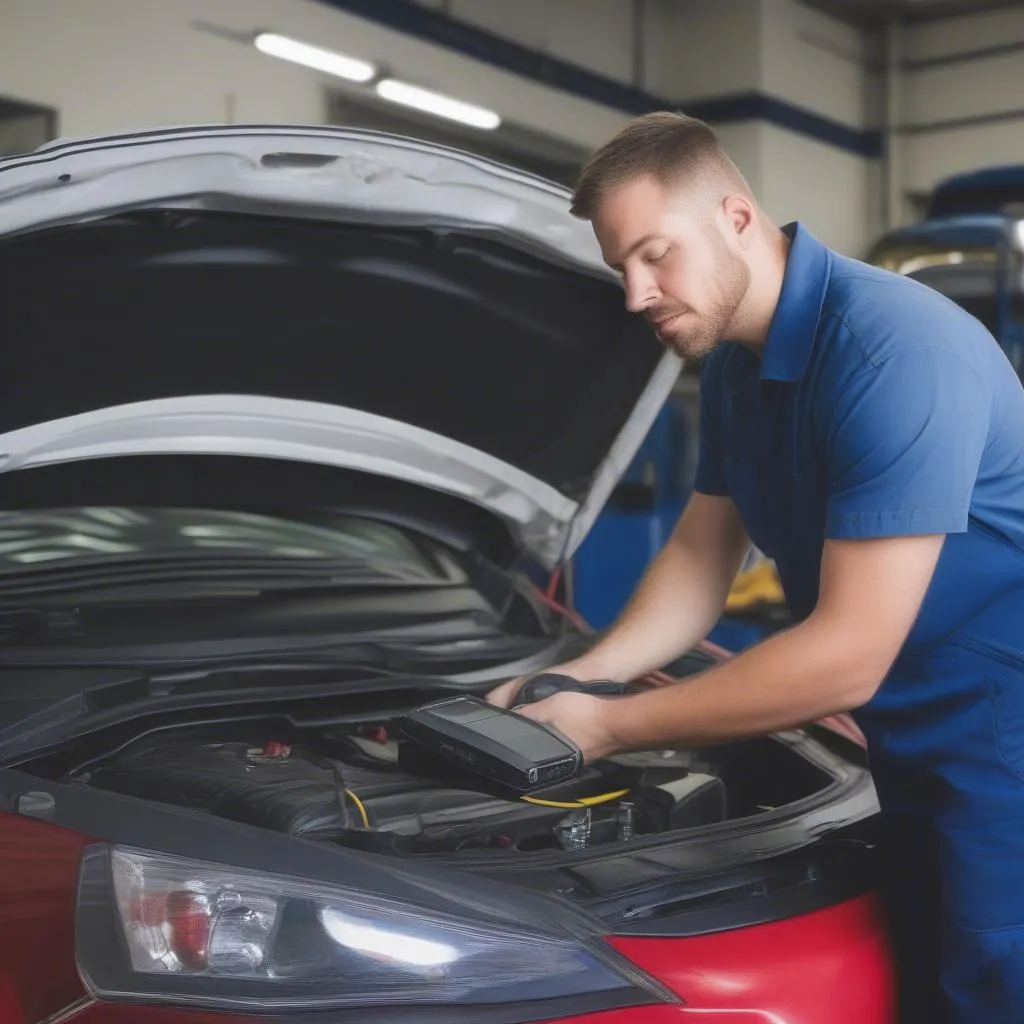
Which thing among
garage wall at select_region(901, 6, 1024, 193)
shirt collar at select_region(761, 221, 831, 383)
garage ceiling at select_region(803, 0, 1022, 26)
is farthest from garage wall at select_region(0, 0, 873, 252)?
shirt collar at select_region(761, 221, 831, 383)

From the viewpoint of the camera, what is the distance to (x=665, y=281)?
137 cm

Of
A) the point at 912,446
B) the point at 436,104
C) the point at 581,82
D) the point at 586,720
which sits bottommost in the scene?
the point at 586,720

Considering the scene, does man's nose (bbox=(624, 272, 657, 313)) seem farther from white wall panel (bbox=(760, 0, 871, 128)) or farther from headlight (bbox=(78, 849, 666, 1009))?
white wall panel (bbox=(760, 0, 871, 128))

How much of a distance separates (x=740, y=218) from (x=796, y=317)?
124 millimetres

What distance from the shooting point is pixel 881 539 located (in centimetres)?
126

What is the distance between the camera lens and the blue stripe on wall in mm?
7027

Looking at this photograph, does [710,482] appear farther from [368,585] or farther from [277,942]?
[277,942]

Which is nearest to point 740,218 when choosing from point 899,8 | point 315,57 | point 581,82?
point 315,57

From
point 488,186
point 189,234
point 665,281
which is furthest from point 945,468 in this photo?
point 189,234

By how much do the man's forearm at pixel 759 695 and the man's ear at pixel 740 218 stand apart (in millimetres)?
431

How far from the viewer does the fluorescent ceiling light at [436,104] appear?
688 cm

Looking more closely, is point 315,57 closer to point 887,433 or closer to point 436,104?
point 436,104

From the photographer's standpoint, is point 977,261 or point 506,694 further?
point 977,261

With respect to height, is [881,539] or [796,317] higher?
[796,317]
